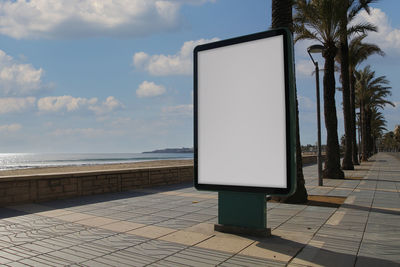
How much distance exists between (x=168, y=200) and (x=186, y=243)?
4384 millimetres

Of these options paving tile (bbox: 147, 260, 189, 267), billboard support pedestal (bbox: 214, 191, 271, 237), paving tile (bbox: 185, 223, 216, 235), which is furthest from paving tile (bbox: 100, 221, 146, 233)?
paving tile (bbox: 147, 260, 189, 267)

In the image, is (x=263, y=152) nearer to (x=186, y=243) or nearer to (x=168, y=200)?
(x=186, y=243)

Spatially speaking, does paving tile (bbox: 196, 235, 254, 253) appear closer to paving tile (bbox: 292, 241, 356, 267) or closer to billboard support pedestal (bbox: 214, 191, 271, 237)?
billboard support pedestal (bbox: 214, 191, 271, 237)

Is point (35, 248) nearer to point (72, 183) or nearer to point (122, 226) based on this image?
point (122, 226)

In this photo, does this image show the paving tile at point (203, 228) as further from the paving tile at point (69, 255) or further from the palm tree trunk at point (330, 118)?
the palm tree trunk at point (330, 118)

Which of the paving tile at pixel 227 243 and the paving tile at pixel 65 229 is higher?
the paving tile at pixel 65 229

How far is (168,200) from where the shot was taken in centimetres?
945

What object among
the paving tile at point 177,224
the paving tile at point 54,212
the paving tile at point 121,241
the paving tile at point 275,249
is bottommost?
the paving tile at point 275,249

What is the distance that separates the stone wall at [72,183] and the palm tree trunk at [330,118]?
8777mm

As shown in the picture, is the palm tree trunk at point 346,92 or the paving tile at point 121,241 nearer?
the paving tile at point 121,241

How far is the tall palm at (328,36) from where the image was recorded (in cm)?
1568

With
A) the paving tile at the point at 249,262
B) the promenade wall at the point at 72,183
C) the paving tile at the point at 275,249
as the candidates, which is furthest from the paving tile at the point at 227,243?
the promenade wall at the point at 72,183

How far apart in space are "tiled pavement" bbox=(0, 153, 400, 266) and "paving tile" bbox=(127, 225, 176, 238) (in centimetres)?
1

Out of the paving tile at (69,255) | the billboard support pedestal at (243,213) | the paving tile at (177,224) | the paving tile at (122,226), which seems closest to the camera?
the paving tile at (69,255)
